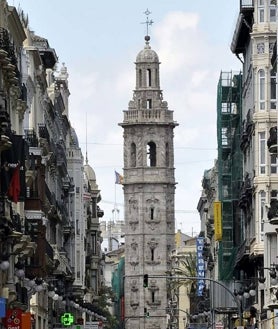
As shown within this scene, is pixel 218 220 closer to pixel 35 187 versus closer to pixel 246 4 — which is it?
pixel 246 4

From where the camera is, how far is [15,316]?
200 feet

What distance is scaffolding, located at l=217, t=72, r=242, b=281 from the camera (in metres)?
107

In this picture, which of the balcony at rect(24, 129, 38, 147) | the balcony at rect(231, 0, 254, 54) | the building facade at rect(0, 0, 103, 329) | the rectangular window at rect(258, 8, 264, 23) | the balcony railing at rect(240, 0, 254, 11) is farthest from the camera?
the balcony at rect(231, 0, 254, 54)

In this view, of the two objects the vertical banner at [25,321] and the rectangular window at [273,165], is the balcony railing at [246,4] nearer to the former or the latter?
the rectangular window at [273,165]

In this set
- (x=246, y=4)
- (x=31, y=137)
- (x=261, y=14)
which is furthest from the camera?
(x=246, y=4)

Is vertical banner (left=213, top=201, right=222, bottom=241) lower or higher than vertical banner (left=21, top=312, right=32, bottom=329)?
higher

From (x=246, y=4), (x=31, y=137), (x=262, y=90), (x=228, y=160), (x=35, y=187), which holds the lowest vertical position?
(x=35, y=187)

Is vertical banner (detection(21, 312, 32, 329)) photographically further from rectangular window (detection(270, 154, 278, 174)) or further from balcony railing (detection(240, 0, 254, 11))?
balcony railing (detection(240, 0, 254, 11))

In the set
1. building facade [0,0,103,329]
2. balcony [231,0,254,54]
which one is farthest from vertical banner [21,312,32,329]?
balcony [231,0,254,54]

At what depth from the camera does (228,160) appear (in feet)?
372

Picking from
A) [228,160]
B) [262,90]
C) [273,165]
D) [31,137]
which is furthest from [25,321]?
[228,160]

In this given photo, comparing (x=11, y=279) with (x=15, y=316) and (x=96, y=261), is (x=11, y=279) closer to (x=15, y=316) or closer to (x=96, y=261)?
(x=15, y=316)

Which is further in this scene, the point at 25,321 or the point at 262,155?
the point at 262,155

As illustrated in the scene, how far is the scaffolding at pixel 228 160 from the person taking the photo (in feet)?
351
